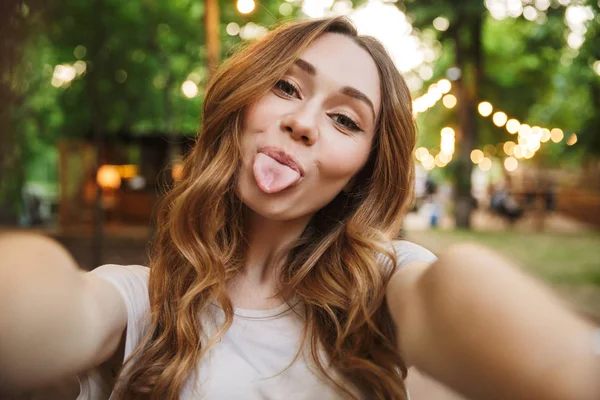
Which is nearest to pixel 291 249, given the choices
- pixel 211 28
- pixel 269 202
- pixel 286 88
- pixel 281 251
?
pixel 281 251

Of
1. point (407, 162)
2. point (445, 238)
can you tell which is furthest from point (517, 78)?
point (407, 162)

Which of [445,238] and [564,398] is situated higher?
[564,398]

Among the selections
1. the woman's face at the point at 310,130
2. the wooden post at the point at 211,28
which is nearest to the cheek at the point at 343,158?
the woman's face at the point at 310,130

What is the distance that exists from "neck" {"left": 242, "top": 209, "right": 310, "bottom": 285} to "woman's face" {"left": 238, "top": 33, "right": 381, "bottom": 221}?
0.11 metres

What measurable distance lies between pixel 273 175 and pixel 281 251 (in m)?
0.31

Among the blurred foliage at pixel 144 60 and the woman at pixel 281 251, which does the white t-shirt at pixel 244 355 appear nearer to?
the woman at pixel 281 251

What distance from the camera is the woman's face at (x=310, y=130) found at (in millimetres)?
1371

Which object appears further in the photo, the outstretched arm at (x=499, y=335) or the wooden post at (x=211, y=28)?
the wooden post at (x=211, y=28)

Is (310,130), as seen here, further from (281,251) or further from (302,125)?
(281,251)

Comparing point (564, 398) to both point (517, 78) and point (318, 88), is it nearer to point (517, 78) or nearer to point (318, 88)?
point (318, 88)

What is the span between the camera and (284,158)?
1368mm

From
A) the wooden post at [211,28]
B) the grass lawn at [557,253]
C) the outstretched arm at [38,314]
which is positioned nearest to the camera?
the outstretched arm at [38,314]

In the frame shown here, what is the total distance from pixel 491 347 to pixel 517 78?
914 inches

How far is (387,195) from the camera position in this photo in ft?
5.24
